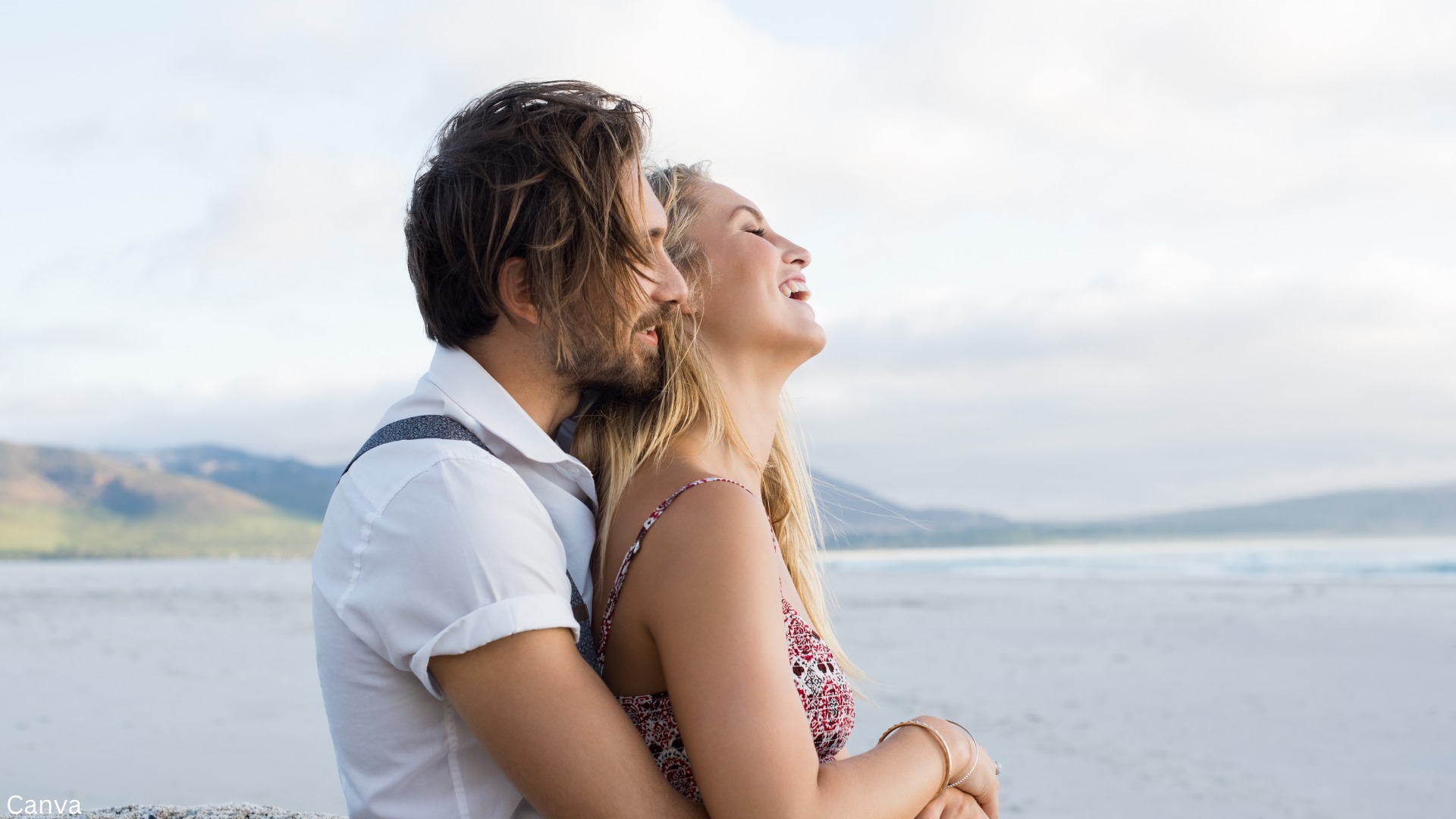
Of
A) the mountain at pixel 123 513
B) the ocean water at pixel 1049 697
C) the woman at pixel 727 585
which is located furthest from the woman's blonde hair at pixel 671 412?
the mountain at pixel 123 513

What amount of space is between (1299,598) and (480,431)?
19.2m

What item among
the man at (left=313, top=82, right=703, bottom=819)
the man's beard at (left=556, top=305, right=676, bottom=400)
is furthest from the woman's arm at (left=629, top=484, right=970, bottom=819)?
the man's beard at (left=556, top=305, right=676, bottom=400)

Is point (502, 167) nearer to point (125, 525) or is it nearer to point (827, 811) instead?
point (827, 811)

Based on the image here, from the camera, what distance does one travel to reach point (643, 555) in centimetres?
197

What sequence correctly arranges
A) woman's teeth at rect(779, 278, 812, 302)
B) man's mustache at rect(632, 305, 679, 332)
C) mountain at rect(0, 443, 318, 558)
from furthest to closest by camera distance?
mountain at rect(0, 443, 318, 558) → woman's teeth at rect(779, 278, 812, 302) → man's mustache at rect(632, 305, 679, 332)

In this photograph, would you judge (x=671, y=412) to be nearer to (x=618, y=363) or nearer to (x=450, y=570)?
(x=618, y=363)

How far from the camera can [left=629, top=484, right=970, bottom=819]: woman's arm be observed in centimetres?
173

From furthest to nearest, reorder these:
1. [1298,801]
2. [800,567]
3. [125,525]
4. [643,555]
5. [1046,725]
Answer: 1. [125,525]
2. [1046,725]
3. [1298,801]
4. [800,567]
5. [643,555]

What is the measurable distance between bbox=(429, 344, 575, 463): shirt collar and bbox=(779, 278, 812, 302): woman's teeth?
2.78ft

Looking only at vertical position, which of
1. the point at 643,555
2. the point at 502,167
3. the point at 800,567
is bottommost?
the point at 800,567

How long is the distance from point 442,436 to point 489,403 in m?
0.16

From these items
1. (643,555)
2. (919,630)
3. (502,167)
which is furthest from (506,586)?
(919,630)

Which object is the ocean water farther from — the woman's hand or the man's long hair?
the man's long hair

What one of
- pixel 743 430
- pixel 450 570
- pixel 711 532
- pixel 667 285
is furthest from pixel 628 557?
pixel 743 430
